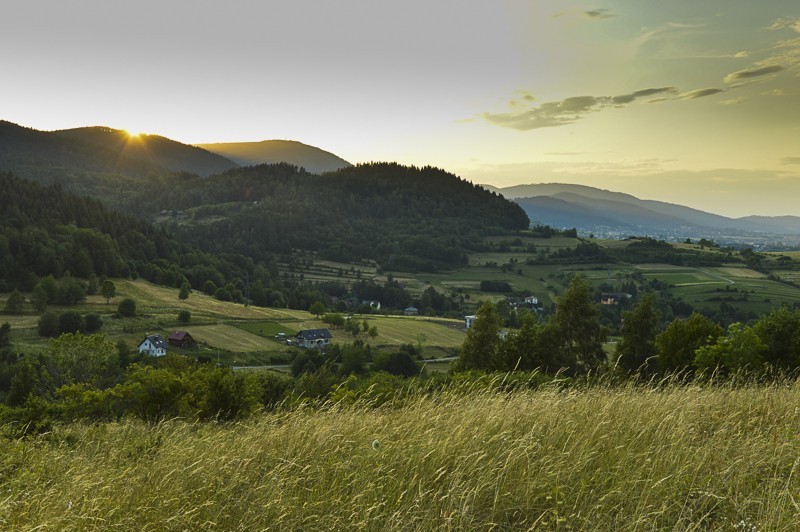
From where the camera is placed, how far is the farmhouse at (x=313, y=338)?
9756 centimetres

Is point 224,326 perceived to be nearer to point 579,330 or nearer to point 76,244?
point 76,244

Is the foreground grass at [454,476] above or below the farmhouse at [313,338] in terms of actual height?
above

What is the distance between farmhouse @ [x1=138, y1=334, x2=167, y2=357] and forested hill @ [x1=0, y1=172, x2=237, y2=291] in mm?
44981

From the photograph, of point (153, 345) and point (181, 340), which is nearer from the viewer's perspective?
point (153, 345)

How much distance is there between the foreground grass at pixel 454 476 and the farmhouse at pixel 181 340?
89560 millimetres

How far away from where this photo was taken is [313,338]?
98.9 meters

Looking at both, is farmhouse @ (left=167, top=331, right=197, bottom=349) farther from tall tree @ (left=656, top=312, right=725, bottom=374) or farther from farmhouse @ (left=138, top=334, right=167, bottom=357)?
tall tree @ (left=656, top=312, right=725, bottom=374)

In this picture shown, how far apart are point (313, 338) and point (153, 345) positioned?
26.3 metres

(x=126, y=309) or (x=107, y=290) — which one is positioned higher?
(x=107, y=290)

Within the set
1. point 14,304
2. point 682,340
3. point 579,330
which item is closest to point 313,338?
point 14,304

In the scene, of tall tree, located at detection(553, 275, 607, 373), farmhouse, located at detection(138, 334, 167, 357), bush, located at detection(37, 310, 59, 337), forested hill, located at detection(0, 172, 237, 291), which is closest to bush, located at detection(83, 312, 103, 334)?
bush, located at detection(37, 310, 59, 337)

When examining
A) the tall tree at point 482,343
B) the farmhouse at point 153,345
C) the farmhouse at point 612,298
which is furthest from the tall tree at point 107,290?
the farmhouse at point 612,298

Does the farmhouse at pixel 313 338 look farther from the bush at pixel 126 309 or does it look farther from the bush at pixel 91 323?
the bush at pixel 91 323

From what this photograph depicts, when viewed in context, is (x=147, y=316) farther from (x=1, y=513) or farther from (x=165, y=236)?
(x=1, y=513)
